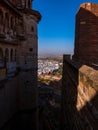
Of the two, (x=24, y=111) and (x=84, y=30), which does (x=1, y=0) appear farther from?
(x=24, y=111)

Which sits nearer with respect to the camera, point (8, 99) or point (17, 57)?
point (8, 99)

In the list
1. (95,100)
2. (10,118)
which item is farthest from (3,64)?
(95,100)

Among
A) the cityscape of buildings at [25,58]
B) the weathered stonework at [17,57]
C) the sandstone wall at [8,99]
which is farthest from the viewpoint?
the weathered stonework at [17,57]

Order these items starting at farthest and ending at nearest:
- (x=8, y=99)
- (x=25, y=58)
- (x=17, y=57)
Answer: (x=25, y=58) < (x=17, y=57) < (x=8, y=99)

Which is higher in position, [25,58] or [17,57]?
Answer: [17,57]

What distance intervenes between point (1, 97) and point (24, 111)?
4.77 meters

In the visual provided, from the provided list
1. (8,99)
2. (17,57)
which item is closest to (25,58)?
(17,57)

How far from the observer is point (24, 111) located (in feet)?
58.6

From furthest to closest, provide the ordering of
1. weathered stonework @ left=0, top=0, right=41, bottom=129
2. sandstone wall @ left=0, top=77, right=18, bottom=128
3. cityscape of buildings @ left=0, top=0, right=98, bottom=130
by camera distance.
→ weathered stonework @ left=0, top=0, right=41, bottom=129
sandstone wall @ left=0, top=77, right=18, bottom=128
cityscape of buildings @ left=0, top=0, right=98, bottom=130

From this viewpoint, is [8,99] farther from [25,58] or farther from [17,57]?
[25,58]

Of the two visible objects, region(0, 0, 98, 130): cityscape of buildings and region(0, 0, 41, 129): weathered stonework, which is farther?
region(0, 0, 41, 129): weathered stonework

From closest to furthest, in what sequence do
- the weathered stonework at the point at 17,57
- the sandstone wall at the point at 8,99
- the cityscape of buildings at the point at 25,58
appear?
the cityscape of buildings at the point at 25,58 < the sandstone wall at the point at 8,99 < the weathered stonework at the point at 17,57

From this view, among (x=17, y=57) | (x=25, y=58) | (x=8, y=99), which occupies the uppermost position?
(x=17, y=57)

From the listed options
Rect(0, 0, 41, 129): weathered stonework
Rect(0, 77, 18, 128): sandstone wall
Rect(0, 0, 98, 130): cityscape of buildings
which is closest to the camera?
Rect(0, 0, 98, 130): cityscape of buildings
